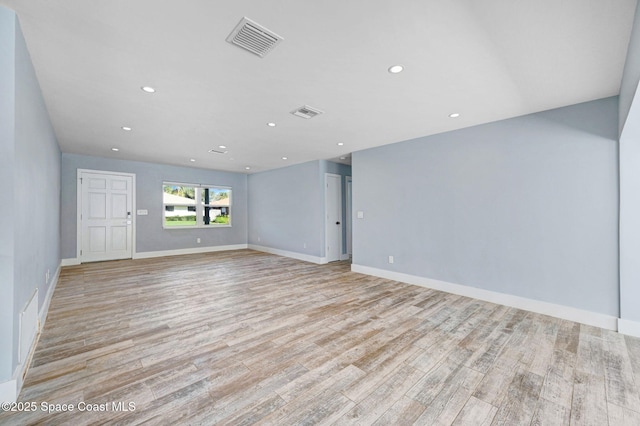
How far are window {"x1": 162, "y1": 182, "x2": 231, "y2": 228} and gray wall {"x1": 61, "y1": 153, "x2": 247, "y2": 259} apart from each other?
6.0 inches

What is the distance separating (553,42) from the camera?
1.92 metres

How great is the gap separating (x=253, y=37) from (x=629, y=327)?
14.5 ft

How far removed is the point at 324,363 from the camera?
6.86 feet

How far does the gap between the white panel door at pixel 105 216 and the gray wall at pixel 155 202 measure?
17 centimetres

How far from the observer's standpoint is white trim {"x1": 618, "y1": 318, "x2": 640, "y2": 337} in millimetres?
2586

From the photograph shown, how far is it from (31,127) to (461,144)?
16.4ft

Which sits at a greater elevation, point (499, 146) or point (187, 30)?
point (187, 30)

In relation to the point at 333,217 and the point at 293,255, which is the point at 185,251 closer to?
the point at 293,255

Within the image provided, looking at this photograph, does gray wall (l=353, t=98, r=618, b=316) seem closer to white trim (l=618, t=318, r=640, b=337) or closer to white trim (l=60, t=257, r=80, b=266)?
white trim (l=618, t=318, r=640, b=337)

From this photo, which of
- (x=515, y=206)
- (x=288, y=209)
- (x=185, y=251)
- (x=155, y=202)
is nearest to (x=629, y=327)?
(x=515, y=206)

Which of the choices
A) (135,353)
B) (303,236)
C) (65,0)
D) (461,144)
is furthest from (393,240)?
(65,0)

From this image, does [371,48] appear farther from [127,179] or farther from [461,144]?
[127,179]

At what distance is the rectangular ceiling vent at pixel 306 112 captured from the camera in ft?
10.4

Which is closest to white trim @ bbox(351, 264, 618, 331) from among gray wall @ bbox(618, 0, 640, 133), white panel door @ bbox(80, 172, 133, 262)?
gray wall @ bbox(618, 0, 640, 133)
